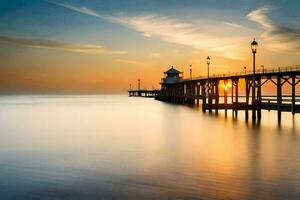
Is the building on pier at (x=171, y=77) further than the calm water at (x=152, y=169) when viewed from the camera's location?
Yes

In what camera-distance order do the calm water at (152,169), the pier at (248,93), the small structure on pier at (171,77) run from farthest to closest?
1. the small structure on pier at (171,77)
2. the pier at (248,93)
3. the calm water at (152,169)

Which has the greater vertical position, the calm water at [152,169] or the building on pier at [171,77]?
the building on pier at [171,77]

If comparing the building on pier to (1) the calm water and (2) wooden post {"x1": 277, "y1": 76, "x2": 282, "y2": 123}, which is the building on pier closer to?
(2) wooden post {"x1": 277, "y1": 76, "x2": 282, "y2": 123}

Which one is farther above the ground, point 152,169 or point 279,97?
point 279,97

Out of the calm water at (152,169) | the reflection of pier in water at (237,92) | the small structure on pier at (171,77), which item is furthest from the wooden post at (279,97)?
the small structure on pier at (171,77)

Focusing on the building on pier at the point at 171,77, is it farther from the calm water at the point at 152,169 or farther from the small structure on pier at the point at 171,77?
the calm water at the point at 152,169

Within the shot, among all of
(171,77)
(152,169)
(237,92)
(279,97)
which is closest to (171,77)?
(171,77)

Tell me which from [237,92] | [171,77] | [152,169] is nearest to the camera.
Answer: [152,169]

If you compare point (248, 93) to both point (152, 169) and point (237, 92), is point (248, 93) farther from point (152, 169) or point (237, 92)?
point (152, 169)

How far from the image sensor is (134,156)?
17.7m

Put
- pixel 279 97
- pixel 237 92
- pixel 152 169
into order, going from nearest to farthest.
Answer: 1. pixel 152 169
2. pixel 279 97
3. pixel 237 92

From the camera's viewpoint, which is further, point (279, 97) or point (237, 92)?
point (237, 92)

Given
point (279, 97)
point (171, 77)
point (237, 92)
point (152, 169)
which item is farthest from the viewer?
point (171, 77)

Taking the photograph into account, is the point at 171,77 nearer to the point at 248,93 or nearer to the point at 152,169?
the point at 248,93
